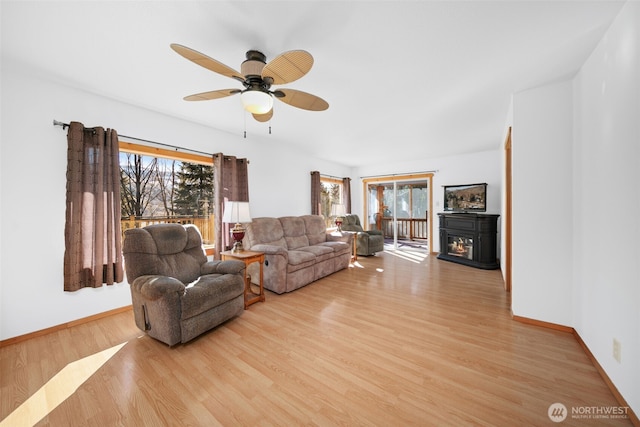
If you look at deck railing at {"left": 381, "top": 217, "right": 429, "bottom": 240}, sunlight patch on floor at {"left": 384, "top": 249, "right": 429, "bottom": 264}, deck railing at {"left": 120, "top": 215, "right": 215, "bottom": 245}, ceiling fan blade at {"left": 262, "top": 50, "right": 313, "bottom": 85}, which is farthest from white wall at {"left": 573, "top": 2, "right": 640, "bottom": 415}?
deck railing at {"left": 381, "top": 217, "right": 429, "bottom": 240}

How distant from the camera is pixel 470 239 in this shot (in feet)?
16.3

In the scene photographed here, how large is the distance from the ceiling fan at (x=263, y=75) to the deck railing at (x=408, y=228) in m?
6.97

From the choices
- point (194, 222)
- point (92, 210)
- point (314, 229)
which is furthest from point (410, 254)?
point (92, 210)

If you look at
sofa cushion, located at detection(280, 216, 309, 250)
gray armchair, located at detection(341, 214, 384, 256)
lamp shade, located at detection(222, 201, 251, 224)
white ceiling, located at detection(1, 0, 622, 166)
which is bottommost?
gray armchair, located at detection(341, 214, 384, 256)

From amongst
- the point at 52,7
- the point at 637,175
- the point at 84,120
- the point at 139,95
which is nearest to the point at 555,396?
the point at 637,175

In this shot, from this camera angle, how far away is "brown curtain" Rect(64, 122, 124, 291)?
A: 2.45m

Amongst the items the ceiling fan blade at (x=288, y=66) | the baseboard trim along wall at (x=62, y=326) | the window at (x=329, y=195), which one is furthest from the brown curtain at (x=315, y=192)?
the ceiling fan blade at (x=288, y=66)

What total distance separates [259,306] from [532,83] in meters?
3.88

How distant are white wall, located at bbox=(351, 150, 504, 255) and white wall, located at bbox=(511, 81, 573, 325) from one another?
2.28 metres

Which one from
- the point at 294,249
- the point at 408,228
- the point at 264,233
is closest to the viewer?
the point at 264,233

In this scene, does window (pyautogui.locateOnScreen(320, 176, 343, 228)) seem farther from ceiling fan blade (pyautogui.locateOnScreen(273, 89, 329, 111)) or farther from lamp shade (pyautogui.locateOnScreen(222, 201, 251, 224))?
ceiling fan blade (pyautogui.locateOnScreen(273, 89, 329, 111))

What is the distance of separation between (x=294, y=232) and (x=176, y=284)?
2.58 metres

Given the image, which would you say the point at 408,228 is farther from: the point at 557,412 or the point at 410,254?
the point at 557,412

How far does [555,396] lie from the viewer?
1553 millimetres
